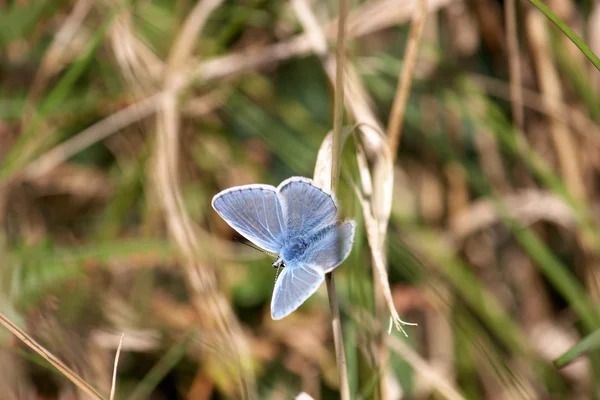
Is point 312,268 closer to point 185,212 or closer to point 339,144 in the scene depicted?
point 339,144

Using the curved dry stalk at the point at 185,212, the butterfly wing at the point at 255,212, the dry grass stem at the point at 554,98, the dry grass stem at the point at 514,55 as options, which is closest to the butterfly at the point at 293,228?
the butterfly wing at the point at 255,212

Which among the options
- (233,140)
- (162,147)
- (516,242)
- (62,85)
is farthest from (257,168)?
(516,242)

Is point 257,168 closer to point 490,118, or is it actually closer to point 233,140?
point 233,140

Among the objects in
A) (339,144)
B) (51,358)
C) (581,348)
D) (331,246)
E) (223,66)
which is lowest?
(51,358)

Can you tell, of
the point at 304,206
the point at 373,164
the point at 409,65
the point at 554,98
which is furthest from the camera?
the point at 554,98

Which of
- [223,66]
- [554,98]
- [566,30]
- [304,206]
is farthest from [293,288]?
[554,98]

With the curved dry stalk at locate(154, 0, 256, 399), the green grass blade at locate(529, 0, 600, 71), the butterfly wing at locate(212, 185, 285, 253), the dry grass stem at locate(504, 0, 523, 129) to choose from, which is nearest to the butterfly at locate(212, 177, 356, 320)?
the butterfly wing at locate(212, 185, 285, 253)
